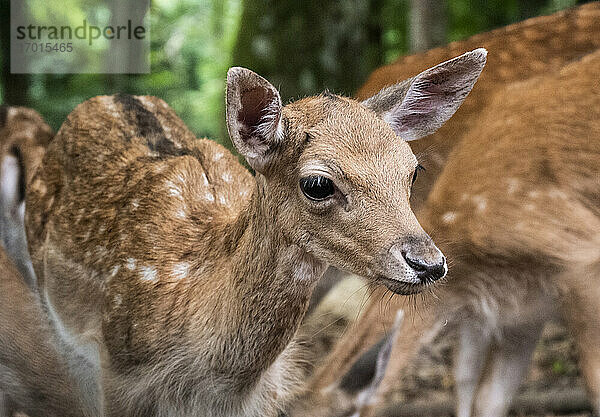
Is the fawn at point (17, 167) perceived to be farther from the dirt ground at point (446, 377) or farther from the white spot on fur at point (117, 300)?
the dirt ground at point (446, 377)

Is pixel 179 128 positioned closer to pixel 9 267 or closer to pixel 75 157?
pixel 75 157

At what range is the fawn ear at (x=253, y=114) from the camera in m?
2.18

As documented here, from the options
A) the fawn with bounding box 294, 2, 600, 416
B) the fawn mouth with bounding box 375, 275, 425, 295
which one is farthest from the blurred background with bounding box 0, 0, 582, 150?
the fawn mouth with bounding box 375, 275, 425, 295

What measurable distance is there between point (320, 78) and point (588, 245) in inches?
75.7

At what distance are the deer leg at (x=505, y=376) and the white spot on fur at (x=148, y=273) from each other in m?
2.15

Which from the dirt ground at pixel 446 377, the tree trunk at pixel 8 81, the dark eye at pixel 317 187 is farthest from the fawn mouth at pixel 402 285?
the tree trunk at pixel 8 81

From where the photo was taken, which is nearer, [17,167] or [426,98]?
[426,98]

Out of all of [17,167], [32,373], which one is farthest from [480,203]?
[17,167]

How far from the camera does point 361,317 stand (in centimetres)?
351

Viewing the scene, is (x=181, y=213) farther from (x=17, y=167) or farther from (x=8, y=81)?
(x=8, y=81)

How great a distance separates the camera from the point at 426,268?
2074 millimetres

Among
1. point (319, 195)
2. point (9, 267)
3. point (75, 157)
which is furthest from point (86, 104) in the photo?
point (319, 195)

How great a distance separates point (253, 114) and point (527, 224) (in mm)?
2039

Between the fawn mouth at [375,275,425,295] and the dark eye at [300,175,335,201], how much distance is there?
0.27 m
